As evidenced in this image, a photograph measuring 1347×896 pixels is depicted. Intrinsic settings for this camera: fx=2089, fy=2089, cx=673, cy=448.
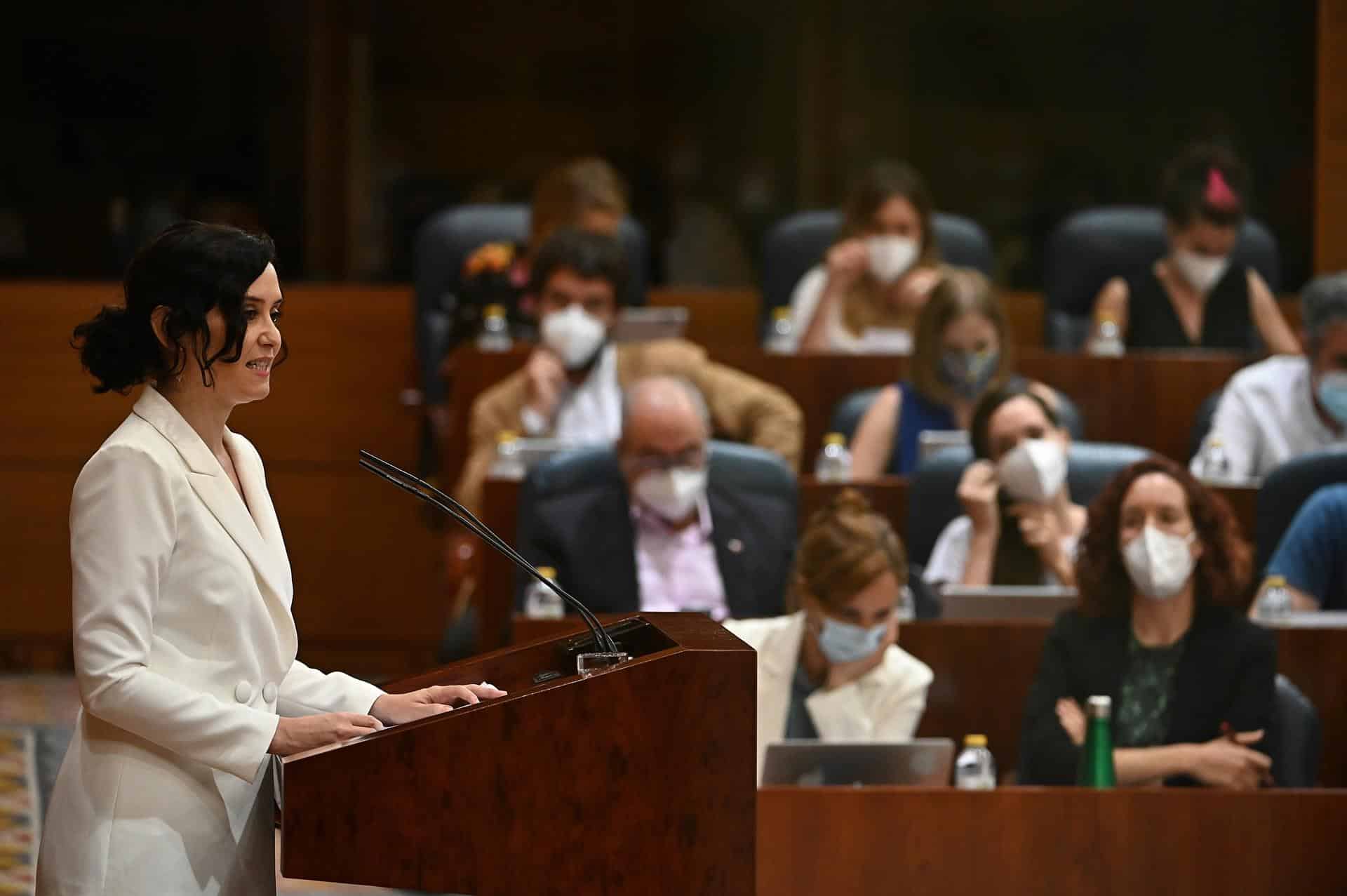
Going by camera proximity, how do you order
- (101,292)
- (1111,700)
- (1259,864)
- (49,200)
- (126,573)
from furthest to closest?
(49,200)
(101,292)
(1111,700)
(1259,864)
(126,573)

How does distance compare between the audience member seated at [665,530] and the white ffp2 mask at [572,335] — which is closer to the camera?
the audience member seated at [665,530]

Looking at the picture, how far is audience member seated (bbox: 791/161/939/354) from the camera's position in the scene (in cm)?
526

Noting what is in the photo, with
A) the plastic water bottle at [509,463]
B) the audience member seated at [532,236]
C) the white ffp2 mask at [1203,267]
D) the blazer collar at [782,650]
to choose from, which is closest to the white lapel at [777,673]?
the blazer collar at [782,650]

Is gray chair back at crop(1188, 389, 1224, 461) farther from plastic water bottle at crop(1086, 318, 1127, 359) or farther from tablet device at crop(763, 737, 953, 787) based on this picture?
tablet device at crop(763, 737, 953, 787)

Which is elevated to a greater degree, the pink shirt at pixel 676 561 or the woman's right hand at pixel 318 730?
the woman's right hand at pixel 318 730

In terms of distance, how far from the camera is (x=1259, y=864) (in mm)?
2678

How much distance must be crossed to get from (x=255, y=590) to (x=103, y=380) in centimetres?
21

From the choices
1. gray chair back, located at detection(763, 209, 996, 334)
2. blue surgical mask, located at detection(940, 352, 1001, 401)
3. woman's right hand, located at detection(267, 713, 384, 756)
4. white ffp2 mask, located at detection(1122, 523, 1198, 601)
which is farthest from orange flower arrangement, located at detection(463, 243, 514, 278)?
woman's right hand, located at detection(267, 713, 384, 756)

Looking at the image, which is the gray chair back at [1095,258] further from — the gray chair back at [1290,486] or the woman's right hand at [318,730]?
the woman's right hand at [318,730]

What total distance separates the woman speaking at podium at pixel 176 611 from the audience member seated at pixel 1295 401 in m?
3.19

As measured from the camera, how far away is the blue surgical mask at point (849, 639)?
3.23 meters

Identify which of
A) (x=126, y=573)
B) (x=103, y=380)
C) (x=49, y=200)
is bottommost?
(x=126, y=573)

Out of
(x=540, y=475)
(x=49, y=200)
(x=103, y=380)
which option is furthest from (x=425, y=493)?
(x=49, y=200)

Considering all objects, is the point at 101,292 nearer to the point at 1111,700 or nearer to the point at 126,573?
the point at 1111,700
